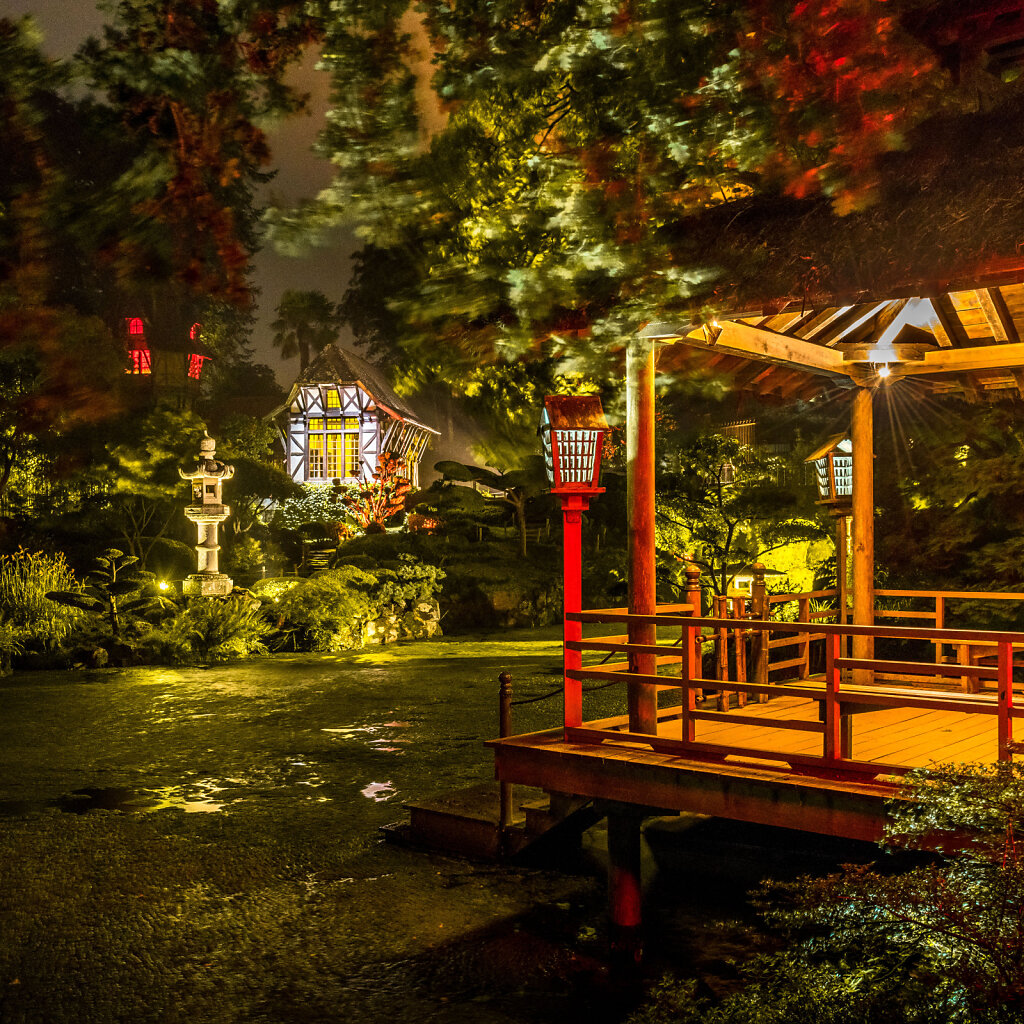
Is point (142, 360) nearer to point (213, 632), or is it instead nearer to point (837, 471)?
point (213, 632)

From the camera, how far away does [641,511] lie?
728 centimetres

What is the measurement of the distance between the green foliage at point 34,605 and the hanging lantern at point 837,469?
15.7m

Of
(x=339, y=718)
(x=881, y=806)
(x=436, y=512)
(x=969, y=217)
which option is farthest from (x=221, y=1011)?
(x=436, y=512)

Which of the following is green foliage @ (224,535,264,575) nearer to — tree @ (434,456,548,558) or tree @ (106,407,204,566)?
tree @ (106,407,204,566)

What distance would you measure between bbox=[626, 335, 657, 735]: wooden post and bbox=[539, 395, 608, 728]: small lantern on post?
273mm

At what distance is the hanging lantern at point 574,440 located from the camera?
7.39 m

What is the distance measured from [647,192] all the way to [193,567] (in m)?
25.1

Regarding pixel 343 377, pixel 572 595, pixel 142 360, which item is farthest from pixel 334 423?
pixel 572 595

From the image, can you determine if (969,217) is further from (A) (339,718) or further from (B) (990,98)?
(A) (339,718)

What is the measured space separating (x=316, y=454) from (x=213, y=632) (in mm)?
21279

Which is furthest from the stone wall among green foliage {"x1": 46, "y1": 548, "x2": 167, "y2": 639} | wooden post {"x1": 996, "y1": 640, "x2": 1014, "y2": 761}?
wooden post {"x1": 996, "y1": 640, "x2": 1014, "y2": 761}

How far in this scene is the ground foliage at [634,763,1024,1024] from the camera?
378 centimetres

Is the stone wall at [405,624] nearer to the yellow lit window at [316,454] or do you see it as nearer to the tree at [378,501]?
the tree at [378,501]

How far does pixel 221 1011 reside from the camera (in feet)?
18.5
